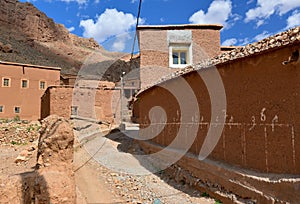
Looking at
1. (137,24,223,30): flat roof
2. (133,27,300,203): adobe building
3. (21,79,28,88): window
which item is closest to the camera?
(133,27,300,203): adobe building

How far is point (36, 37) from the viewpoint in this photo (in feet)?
182

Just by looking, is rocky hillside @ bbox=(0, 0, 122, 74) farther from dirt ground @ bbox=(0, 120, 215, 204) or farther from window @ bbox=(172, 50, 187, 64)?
Result: dirt ground @ bbox=(0, 120, 215, 204)

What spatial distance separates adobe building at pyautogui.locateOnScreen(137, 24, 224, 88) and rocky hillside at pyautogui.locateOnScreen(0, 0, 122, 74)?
109 ft

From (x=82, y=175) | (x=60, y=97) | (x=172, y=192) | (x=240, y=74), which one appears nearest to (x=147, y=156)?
(x=82, y=175)

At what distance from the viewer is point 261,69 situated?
16.0ft

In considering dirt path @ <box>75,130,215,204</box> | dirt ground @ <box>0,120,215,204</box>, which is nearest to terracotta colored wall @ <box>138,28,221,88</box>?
dirt ground @ <box>0,120,215,204</box>

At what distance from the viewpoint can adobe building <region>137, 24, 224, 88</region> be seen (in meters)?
15.1

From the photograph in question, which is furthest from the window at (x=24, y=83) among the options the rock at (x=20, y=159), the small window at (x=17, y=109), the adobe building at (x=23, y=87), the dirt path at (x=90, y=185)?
the dirt path at (x=90, y=185)

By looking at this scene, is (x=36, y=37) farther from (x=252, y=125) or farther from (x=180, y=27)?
(x=252, y=125)

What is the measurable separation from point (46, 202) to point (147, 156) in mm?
6746

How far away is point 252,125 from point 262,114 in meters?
0.37

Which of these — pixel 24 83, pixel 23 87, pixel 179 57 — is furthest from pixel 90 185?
pixel 24 83

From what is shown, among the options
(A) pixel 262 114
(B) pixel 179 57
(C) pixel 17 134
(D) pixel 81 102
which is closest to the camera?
(A) pixel 262 114

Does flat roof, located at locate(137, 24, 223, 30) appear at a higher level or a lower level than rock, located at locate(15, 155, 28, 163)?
higher
